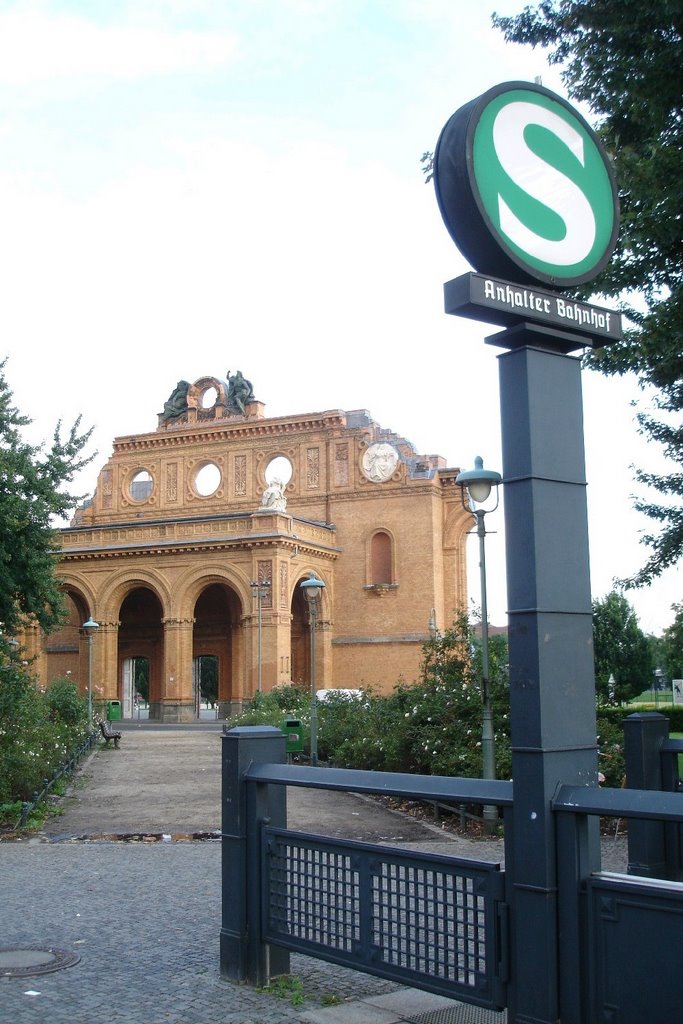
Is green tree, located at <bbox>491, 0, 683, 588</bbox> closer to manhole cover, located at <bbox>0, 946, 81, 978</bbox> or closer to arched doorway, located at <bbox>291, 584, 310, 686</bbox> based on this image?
manhole cover, located at <bbox>0, 946, 81, 978</bbox>

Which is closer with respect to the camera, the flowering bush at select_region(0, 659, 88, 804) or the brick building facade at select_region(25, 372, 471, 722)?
the flowering bush at select_region(0, 659, 88, 804)

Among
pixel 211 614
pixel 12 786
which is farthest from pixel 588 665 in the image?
pixel 211 614

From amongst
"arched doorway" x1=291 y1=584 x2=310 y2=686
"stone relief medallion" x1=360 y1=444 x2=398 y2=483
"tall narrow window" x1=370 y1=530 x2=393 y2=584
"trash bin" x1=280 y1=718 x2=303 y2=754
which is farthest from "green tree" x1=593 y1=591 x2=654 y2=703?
"trash bin" x1=280 y1=718 x2=303 y2=754

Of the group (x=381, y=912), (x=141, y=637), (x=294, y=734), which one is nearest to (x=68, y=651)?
(x=141, y=637)

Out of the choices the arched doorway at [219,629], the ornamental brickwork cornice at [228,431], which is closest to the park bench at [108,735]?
the arched doorway at [219,629]

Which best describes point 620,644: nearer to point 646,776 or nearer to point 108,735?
point 108,735

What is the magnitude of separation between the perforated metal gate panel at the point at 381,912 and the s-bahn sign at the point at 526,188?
249 centimetres

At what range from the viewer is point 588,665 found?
4.07 meters

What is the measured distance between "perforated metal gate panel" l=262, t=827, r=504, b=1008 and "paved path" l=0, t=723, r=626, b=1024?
35cm

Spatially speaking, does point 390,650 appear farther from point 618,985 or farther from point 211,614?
point 618,985

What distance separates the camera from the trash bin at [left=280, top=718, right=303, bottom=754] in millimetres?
19469

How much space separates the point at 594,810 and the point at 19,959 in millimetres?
4013

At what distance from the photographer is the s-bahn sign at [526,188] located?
4031 mm

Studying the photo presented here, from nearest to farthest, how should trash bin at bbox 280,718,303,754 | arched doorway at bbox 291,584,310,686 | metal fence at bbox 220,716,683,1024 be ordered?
metal fence at bbox 220,716,683,1024 → trash bin at bbox 280,718,303,754 → arched doorway at bbox 291,584,310,686
